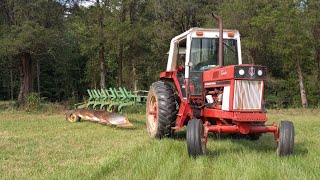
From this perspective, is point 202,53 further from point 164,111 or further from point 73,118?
point 73,118

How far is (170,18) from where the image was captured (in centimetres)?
2848

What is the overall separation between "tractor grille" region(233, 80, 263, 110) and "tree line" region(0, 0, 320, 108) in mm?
14730

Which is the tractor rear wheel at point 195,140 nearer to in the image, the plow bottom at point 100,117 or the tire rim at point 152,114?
the tire rim at point 152,114

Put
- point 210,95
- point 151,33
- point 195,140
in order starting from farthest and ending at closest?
point 151,33
point 210,95
point 195,140

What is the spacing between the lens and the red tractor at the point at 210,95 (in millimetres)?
6602

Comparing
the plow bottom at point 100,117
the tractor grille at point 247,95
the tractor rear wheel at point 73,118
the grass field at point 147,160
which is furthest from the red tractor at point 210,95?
the tractor rear wheel at point 73,118

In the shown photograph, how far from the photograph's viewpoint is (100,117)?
12422 millimetres

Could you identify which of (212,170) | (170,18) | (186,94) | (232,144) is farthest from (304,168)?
(170,18)

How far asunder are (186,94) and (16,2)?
48.9ft

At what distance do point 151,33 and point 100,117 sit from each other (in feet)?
44.1

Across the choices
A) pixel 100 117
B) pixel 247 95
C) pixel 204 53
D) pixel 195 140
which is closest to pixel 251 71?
pixel 247 95

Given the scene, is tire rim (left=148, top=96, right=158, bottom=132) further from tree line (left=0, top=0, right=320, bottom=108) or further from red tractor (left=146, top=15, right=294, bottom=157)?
tree line (left=0, top=0, right=320, bottom=108)

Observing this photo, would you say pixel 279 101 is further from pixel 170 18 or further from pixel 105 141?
pixel 105 141

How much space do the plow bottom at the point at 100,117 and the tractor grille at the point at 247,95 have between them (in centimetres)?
521
